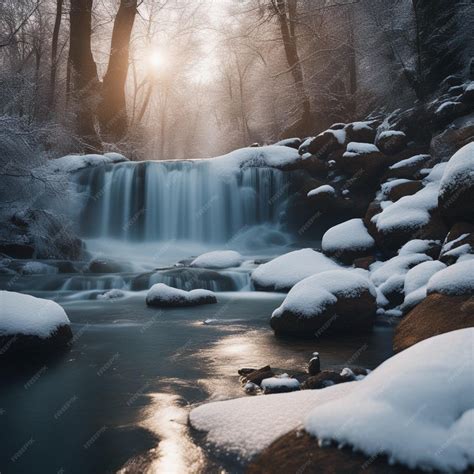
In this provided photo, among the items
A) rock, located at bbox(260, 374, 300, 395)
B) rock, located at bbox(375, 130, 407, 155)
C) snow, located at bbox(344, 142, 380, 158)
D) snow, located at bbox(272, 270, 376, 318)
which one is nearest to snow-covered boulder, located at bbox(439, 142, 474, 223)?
snow, located at bbox(272, 270, 376, 318)

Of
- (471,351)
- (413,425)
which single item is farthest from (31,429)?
(471,351)

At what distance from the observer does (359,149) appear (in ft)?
51.3

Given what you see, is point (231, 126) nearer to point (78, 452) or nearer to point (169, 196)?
point (169, 196)

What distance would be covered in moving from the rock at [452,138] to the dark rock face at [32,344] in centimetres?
1069

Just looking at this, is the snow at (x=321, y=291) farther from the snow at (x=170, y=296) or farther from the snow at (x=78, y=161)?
the snow at (x=78, y=161)

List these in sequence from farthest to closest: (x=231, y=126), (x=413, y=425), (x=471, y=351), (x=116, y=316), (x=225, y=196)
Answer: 1. (x=231, y=126)
2. (x=225, y=196)
3. (x=116, y=316)
4. (x=471, y=351)
5. (x=413, y=425)

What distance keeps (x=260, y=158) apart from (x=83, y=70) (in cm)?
926

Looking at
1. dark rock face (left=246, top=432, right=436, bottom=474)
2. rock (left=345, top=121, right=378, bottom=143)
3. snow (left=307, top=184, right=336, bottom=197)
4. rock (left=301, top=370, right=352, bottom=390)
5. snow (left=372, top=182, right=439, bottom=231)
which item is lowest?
rock (left=301, top=370, right=352, bottom=390)

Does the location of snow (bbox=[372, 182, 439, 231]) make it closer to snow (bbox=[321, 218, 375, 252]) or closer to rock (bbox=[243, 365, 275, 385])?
snow (bbox=[321, 218, 375, 252])

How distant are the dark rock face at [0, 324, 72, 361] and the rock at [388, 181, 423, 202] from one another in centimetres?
917

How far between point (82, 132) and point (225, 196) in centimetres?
758

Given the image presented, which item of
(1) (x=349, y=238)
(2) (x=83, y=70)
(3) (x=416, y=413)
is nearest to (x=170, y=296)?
(1) (x=349, y=238)

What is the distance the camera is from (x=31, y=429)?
397cm

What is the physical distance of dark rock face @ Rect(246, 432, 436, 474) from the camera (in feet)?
7.60
